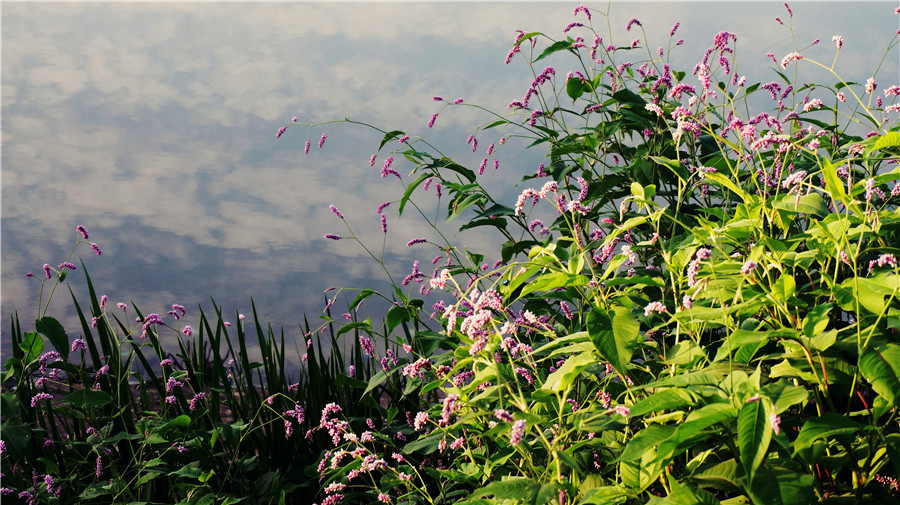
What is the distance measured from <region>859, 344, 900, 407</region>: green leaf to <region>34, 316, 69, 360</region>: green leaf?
96.5 inches

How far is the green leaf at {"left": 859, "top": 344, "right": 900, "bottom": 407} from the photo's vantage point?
3.20 ft

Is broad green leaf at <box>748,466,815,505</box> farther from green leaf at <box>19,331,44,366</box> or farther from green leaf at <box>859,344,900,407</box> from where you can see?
green leaf at <box>19,331,44,366</box>

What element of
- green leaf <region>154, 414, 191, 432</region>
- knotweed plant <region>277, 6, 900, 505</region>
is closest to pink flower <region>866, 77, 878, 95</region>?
knotweed plant <region>277, 6, 900, 505</region>

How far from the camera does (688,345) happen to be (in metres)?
1.29

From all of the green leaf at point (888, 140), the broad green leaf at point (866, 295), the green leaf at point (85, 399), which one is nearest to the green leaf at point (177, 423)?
the green leaf at point (85, 399)

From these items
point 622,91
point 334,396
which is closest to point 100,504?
point 334,396

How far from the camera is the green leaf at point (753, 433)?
34.4 inches

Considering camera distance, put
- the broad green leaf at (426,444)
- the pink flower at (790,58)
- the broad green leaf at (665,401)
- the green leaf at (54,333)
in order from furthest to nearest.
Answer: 1. the green leaf at (54,333)
2. the pink flower at (790,58)
3. the broad green leaf at (426,444)
4. the broad green leaf at (665,401)

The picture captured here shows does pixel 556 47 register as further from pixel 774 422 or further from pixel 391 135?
pixel 774 422

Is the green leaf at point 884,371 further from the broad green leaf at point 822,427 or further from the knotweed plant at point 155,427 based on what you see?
the knotweed plant at point 155,427

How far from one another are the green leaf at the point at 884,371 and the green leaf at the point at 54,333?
2.45 metres

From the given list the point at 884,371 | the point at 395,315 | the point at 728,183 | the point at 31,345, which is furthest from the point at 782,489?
the point at 31,345

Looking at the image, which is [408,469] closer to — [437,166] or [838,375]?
[437,166]

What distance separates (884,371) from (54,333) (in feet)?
8.19
